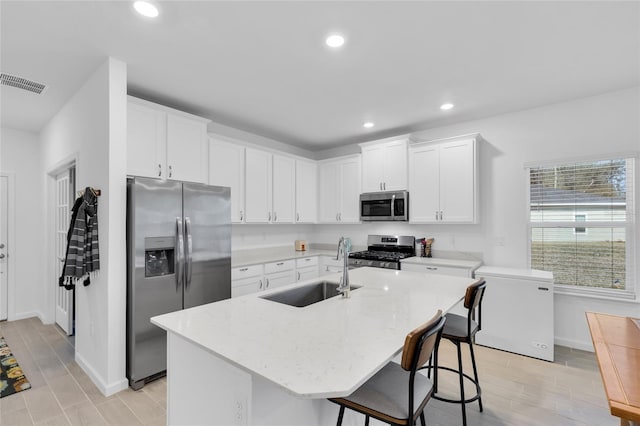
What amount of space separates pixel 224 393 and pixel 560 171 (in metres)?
4.10

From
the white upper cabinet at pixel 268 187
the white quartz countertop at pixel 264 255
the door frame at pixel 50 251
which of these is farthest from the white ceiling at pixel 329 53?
the white quartz countertop at pixel 264 255

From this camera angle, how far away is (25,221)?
441 centimetres

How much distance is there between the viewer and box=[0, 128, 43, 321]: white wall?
4297mm

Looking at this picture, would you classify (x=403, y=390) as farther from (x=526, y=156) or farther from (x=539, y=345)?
(x=526, y=156)

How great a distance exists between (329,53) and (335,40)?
0.65 ft

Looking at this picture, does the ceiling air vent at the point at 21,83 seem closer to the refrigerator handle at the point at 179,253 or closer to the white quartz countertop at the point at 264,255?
the refrigerator handle at the point at 179,253

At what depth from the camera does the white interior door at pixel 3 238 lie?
4.23m

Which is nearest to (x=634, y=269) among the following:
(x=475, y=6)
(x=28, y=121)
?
(x=475, y=6)

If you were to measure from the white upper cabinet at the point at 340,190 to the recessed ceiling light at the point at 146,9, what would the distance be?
335 cm

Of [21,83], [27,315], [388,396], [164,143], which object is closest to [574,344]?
[388,396]

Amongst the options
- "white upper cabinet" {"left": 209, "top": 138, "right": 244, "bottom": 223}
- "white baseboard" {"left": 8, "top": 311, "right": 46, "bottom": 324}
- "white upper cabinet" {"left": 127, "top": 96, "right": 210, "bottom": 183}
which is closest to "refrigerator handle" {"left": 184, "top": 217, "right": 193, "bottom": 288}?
"white upper cabinet" {"left": 127, "top": 96, "right": 210, "bottom": 183}

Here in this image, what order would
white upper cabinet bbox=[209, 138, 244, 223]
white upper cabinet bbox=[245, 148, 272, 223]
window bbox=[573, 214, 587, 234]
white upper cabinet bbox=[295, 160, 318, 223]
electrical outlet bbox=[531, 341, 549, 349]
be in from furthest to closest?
white upper cabinet bbox=[295, 160, 318, 223], white upper cabinet bbox=[245, 148, 272, 223], white upper cabinet bbox=[209, 138, 244, 223], window bbox=[573, 214, 587, 234], electrical outlet bbox=[531, 341, 549, 349]

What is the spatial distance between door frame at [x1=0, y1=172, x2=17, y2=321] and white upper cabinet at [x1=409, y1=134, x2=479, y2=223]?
5.67m

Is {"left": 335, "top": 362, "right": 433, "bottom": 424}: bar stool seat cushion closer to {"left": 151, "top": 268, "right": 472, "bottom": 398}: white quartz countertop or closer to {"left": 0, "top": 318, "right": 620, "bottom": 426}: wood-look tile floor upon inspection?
{"left": 151, "top": 268, "right": 472, "bottom": 398}: white quartz countertop
